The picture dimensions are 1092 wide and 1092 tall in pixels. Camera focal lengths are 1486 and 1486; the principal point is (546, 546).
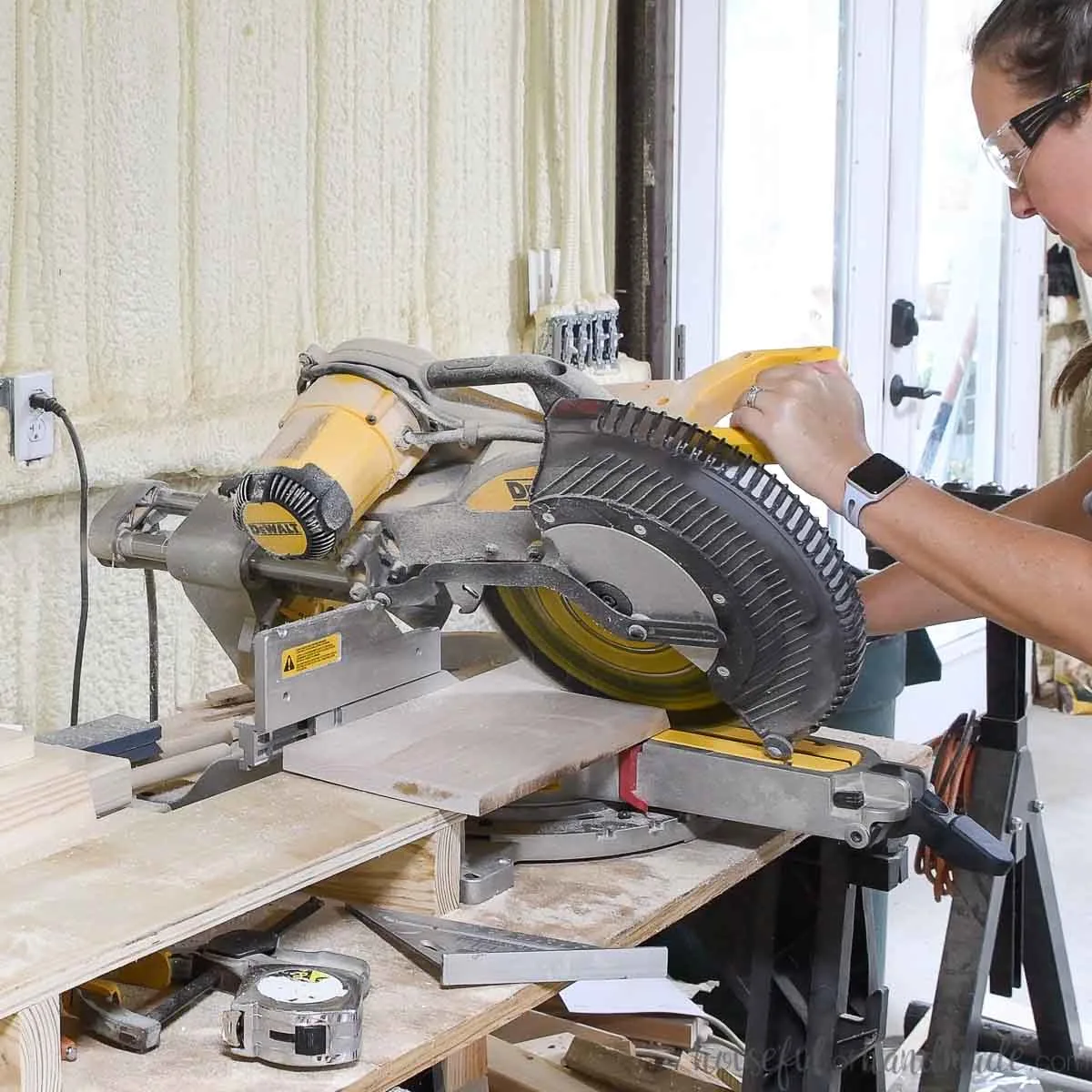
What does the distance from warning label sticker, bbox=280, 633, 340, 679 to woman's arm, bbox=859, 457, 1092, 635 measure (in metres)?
0.62

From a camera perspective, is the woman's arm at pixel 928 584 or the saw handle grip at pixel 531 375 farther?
the woman's arm at pixel 928 584

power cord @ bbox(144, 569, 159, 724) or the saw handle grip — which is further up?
the saw handle grip

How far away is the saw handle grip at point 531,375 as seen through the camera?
135cm

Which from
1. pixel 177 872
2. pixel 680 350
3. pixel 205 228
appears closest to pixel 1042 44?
pixel 177 872

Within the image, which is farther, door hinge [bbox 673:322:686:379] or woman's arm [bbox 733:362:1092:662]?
door hinge [bbox 673:322:686:379]

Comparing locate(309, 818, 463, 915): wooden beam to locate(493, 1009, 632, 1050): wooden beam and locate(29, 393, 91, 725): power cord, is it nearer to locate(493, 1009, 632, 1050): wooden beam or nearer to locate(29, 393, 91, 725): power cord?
locate(493, 1009, 632, 1050): wooden beam

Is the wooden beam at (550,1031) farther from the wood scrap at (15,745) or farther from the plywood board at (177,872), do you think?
the wood scrap at (15,745)

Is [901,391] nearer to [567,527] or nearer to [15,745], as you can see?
[567,527]

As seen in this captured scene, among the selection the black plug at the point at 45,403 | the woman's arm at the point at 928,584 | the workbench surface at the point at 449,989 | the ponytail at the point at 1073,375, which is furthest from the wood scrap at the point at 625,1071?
the black plug at the point at 45,403

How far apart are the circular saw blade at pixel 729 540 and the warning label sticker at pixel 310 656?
0.77ft

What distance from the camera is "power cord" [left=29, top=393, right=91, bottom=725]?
6.30 ft

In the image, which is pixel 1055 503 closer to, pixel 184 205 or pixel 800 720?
pixel 800 720

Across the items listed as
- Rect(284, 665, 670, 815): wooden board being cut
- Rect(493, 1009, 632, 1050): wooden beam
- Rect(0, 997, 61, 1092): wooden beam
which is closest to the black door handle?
Rect(493, 1009, 632, 1050): wooden beam

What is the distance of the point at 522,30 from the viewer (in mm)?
2744
